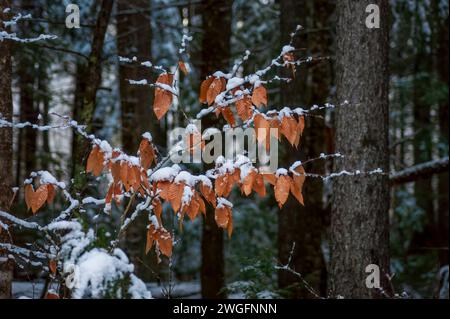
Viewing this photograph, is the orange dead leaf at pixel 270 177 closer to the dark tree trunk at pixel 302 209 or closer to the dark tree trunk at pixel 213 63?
the dark tree trunk at pixel 302 209

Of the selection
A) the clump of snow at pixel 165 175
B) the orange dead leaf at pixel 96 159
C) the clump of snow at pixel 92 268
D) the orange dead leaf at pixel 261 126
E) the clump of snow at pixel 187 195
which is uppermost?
the orange dead leaf at pixel 261 126

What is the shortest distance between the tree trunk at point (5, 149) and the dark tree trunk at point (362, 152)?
354 cm

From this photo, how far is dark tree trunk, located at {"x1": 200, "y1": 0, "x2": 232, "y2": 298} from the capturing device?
9.95m

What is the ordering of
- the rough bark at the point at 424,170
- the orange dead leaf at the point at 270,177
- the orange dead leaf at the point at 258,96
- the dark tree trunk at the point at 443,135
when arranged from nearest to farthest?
the orange dead leaf at the point at 270,177
the orange dead leaf at the point at 258,96
the rough bark at the point at 424,170
the dark tree trunk at the point at 443,135

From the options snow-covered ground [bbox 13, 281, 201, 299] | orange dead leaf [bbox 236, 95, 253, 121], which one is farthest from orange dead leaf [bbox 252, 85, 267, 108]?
snow-covered ground [bbox 13, 281, 201, 299]

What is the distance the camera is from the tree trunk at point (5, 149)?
5.41m

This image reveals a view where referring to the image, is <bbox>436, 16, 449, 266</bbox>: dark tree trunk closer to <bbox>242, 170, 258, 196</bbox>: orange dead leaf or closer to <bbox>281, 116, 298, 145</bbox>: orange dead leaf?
<bbox>281, 116, 298, 145</bbox>: orange dead leaf

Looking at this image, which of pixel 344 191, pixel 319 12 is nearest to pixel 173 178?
pixel 344 191

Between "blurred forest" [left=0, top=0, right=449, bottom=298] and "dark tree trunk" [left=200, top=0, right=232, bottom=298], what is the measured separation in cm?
2

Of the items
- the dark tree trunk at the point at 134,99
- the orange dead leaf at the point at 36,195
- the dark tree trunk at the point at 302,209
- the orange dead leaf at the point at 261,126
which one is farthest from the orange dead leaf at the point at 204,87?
the dark tree trunk at the point at 134,99

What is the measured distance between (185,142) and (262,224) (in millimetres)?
12601

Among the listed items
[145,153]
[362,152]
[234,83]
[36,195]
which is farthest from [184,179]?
[362,152]

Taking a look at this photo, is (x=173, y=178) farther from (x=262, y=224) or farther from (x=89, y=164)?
(x=262, y=224)

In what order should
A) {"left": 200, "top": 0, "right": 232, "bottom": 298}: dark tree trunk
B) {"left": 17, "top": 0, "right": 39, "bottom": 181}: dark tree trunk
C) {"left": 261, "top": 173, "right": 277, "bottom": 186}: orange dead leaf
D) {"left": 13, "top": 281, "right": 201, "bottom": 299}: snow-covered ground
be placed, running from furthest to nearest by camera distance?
{"left": 17, "top": 0, "right": 39, "bottom": 181}: dark tree trunk
{"left": 200, "top": 0, "right": 232, "bottom": 298}: dark tree trunk
{"left": 13, "top": 281, "right": 201, "bottom": 299}: snow-covered ground
{"left": 261, "top": 173, "right": 277, "bottom": 186}: orange dead leaf
